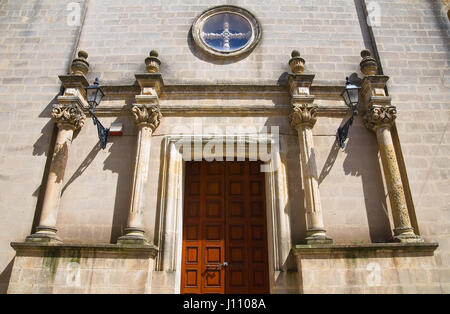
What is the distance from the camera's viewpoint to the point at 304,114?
646cm

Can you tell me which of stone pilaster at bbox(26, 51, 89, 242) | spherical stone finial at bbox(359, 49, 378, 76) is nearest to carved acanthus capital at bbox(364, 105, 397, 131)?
spherical stone finial at bbox(359, 49, 378, 76)

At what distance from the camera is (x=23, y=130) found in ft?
22.3

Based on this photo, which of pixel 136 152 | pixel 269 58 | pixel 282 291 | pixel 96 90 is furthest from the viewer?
pixel 269 58

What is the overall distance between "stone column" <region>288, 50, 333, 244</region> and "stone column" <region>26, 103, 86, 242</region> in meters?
4.48

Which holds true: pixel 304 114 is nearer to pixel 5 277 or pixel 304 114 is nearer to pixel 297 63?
pixel 297 63

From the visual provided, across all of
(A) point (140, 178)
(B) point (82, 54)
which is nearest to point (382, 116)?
(A) point (140, 178)

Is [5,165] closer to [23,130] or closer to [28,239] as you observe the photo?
[23,130]

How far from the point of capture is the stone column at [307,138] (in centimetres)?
576

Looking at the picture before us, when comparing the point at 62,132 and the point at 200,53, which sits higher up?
the point at 200,53

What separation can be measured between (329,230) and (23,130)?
21.5ft

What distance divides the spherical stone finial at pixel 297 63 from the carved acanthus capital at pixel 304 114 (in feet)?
2.98

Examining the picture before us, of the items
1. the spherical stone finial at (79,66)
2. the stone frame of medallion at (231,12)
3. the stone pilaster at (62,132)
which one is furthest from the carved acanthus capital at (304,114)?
the spherical stone finial at (79,66)

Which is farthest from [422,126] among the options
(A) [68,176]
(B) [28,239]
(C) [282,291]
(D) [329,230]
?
(B) [28,239]

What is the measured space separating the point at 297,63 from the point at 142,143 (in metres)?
3.69
